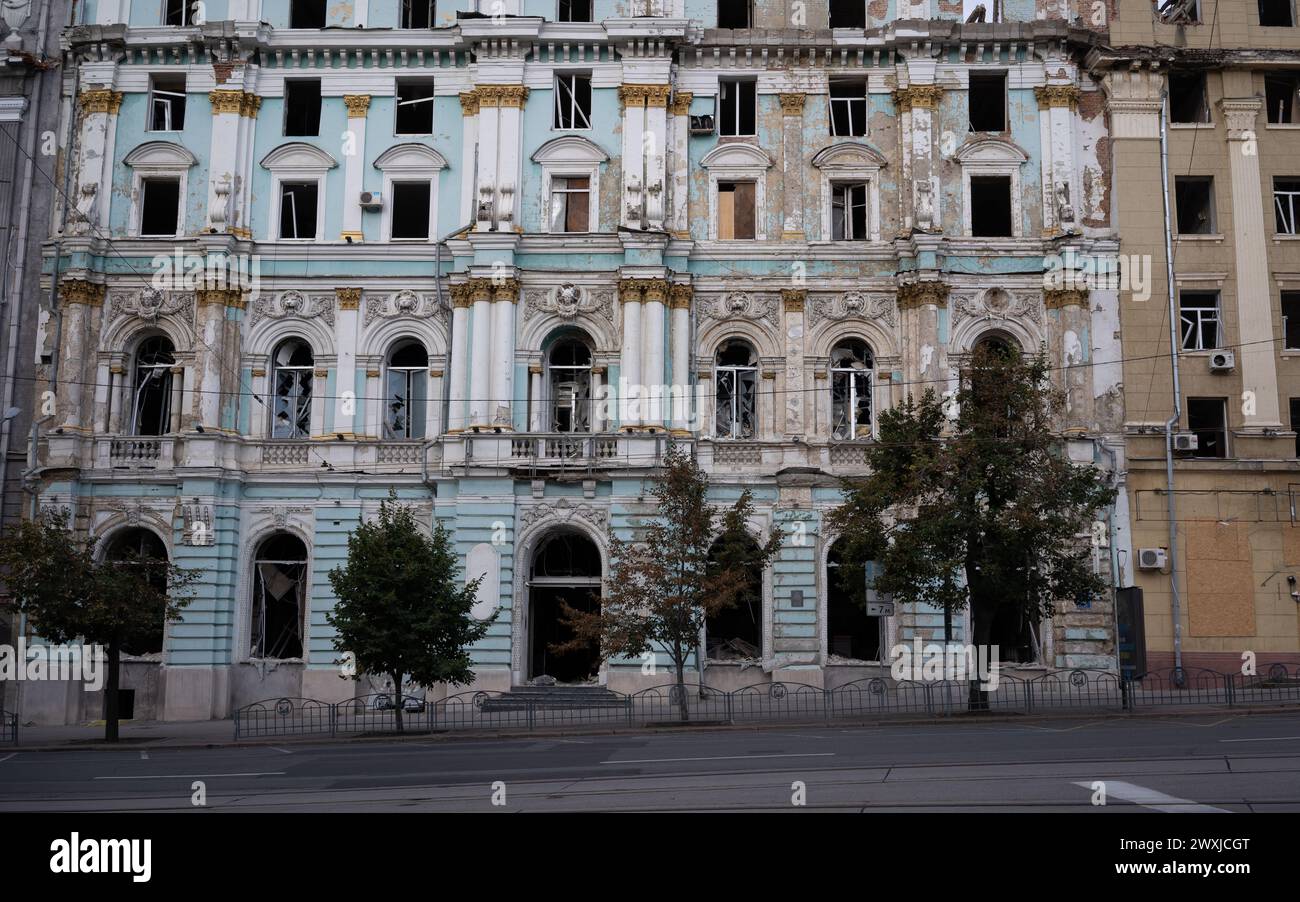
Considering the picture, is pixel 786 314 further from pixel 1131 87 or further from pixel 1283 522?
pixel 1283 522

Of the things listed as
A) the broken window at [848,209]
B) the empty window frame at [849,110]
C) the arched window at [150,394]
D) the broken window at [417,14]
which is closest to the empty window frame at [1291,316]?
the broken window at [848,209]

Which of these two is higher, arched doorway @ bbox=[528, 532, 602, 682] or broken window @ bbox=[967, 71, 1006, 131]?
broken window @ bbox=[967, 71, 1006, 131]

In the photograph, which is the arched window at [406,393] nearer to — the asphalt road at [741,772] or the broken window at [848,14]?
the asphalt road at [741,772]

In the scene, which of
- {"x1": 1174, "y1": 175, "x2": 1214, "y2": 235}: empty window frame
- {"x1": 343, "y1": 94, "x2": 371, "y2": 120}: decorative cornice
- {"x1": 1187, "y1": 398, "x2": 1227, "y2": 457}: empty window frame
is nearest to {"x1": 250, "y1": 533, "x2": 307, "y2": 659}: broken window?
{"x1": 343, "y1": 94, "x2": 371, "y2": 120}: decorative cornice

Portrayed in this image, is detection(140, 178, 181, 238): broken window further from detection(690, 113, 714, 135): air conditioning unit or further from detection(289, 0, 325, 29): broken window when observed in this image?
detection(690, 113, 714, 135): air conditioning unit

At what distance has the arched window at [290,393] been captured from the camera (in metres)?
34.9

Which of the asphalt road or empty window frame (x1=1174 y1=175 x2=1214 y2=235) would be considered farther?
empty window frame (x1=1174 y1=175 x2=1214 y2=235)

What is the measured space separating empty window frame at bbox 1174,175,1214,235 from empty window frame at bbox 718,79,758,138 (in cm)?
1245

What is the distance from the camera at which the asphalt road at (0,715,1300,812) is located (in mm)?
12375

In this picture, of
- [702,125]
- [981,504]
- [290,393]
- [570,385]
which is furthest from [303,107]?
Answer: [981,504]

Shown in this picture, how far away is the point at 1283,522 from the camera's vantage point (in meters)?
33.4

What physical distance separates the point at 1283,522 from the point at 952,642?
10.0m
